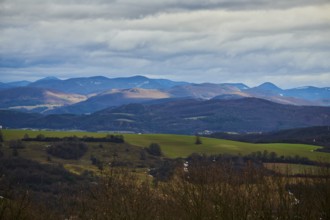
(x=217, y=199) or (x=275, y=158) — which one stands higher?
(x=217, y=199)

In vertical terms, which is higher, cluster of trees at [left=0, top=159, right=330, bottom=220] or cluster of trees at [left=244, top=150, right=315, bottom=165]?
cluster of trees at [left=0, top=159, right=330, bottom=220]

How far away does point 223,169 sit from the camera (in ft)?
144

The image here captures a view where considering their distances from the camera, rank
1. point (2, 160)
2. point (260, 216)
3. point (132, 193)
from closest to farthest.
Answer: point (260, 216), point (132, 193), point (2, 160)

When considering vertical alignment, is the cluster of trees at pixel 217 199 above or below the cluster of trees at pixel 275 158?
above

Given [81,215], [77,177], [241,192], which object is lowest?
→ [77,177]

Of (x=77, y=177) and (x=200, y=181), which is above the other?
(x=200, y=181)

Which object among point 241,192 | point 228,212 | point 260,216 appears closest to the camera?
point 260,216

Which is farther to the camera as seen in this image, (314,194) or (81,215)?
(81,215)

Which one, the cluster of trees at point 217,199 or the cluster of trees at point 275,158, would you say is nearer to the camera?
the cluster of trees at point 217,199

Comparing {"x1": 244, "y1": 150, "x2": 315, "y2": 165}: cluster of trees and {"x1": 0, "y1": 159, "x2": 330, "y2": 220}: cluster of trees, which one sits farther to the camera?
{"x1": 244, "y1": 150, "x2": 315, "y2": 165}: cluster of trees

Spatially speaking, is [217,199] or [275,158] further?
[275,158]

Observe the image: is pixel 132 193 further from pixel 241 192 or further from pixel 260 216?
pixel 260 216

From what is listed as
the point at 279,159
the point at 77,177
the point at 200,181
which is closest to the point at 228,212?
the point at 200,181

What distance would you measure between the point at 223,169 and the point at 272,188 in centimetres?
744
